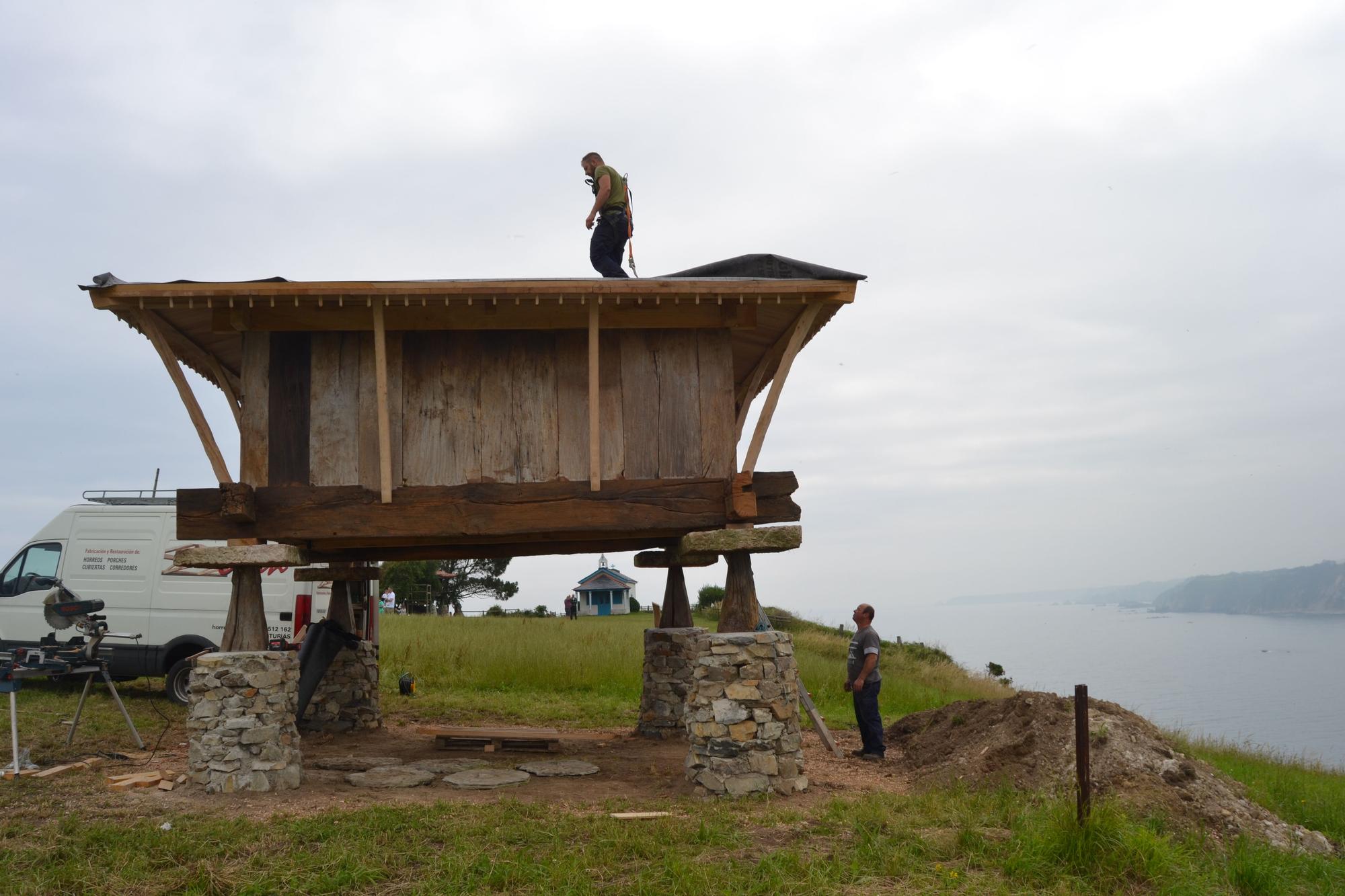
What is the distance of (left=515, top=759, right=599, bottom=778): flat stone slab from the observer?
31.7 ft

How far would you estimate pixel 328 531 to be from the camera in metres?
8.75

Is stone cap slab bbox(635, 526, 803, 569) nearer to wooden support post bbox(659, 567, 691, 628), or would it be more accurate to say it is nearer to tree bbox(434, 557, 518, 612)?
wooden support post bbox(659, 567, 691, 628)

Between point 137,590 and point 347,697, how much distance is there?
3.92 m

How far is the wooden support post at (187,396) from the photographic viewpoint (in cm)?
874

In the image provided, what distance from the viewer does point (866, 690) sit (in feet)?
35.0

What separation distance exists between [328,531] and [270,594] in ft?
20.2

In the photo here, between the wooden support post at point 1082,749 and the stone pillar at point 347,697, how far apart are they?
9467mm

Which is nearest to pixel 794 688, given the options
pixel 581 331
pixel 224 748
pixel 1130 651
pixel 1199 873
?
pixel 1199 873

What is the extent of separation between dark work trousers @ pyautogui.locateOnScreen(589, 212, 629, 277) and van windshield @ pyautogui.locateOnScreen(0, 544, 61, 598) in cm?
994

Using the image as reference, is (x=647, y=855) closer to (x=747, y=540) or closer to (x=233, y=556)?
(x=747, y=540)

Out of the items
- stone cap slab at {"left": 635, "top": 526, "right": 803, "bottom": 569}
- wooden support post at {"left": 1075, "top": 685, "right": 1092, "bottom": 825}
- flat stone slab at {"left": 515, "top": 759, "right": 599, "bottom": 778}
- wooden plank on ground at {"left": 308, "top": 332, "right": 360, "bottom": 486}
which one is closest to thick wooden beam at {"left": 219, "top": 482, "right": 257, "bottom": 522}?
wooden plank on ground at {"left": 308, "top": 332, "right": 360, "bottom": 486}

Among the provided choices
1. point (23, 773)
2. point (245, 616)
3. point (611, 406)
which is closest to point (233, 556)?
point (245, 616)

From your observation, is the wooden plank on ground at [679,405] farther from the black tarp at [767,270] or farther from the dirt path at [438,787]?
the dirt path at [438,787]

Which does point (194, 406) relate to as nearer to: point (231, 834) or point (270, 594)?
point (231, 834)
